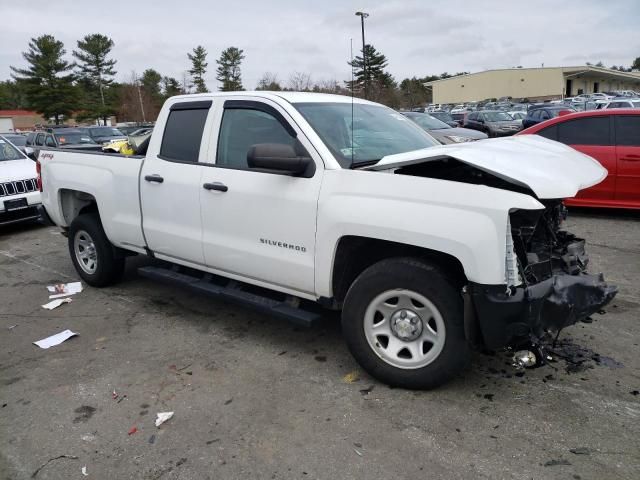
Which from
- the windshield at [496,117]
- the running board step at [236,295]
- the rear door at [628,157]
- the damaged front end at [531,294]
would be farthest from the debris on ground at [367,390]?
the windshield at [496,117]

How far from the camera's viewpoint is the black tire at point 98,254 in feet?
18.0

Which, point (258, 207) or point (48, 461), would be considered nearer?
point (48, 461)

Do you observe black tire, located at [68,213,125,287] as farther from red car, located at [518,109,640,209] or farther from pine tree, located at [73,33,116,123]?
pine tree, located at [73,33,116,123]

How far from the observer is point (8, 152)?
9789 mm

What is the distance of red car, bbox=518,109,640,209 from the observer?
25.5 ft

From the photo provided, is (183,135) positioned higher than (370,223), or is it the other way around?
(183,135)

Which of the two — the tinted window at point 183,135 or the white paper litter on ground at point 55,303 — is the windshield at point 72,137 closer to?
the white paper litter on ground at point 55,303

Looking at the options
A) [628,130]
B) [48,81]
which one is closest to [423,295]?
[628,130]

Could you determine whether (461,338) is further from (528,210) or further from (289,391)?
(289,391)

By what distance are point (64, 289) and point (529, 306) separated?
484 cm

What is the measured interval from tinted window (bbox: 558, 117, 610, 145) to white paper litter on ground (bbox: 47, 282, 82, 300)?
7396mm

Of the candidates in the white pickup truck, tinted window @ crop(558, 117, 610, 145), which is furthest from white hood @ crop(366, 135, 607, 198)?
tinted window @ crop(558, 117, 610, 145)

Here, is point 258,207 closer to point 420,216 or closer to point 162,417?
point 420,216

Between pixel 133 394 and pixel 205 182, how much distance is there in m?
1.66
